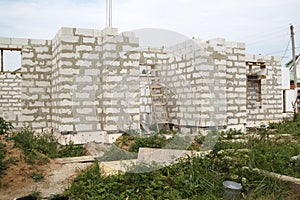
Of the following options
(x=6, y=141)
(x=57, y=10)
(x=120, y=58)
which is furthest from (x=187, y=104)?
(x=6, y=141)

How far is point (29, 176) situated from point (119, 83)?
9.45 ft

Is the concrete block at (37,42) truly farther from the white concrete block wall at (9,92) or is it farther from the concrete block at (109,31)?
the white concrete block wall at (9,92)

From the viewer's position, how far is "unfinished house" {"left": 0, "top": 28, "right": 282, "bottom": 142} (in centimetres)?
594

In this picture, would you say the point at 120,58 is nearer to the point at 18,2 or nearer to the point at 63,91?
the point at 63,91

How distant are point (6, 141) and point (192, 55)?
4.92 metres

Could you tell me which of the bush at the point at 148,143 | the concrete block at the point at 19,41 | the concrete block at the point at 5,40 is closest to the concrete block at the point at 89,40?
the concrete block at the point at 19,41

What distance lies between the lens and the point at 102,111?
612 centimetres

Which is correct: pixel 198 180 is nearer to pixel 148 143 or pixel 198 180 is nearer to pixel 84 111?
pixel 148 143

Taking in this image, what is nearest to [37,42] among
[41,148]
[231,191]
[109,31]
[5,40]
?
[5,40]

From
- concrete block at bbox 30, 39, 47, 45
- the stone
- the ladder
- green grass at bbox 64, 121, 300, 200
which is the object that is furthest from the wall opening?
green grass at bbox 64, 121, 300, 200

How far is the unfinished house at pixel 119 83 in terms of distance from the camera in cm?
594

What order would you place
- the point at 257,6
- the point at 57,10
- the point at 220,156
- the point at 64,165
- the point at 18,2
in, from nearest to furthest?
the point at 220,156
the point at 64,165
the point at 18,2
the point at 57,10
the point at 257,6

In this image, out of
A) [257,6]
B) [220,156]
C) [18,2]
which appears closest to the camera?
[220,156]

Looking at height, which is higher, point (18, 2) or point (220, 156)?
point (18, 2)
